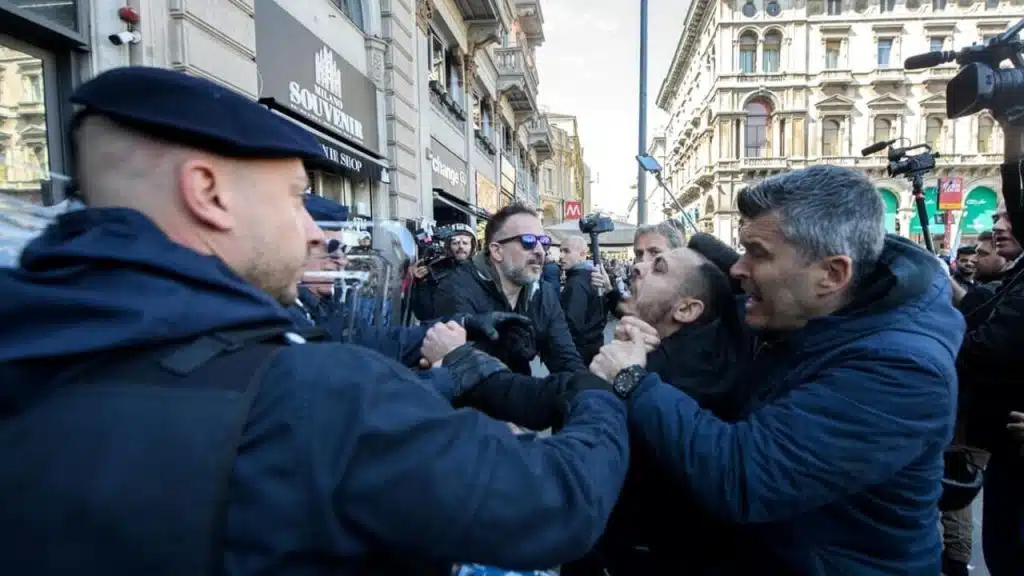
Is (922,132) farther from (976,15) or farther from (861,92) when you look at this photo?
(976,15)

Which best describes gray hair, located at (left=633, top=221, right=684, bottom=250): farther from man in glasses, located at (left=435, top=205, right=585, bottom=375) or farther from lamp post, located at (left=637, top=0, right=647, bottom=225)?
lamp post, located at (left=637, top=0, right=647, bottom=225)

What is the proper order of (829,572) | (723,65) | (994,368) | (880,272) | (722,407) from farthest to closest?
(723,65) < (994,368) < (722,407) < (880,272) < (829,572)

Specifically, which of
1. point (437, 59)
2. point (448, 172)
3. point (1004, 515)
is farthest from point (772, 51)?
point (1004, 515)

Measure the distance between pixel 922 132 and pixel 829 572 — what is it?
48.2 m

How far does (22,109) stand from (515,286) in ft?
→ 12.1

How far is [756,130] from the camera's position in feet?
141

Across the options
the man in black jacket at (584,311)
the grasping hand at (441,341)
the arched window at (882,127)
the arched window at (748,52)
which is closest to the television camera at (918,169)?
the man in black jacket at (584,311)

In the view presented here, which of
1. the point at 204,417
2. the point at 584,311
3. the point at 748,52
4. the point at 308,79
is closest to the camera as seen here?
the point at 204,417

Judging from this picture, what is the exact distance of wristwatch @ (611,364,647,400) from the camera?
1.39 m

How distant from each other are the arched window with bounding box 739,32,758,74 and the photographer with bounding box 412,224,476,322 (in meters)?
41.3

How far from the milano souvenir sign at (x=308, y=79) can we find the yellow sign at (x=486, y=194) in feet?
26.1

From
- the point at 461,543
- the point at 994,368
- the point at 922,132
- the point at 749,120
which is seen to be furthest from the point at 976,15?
the point at 461,543

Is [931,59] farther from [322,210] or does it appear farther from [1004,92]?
[322,210]

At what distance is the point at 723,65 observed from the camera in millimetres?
41344
